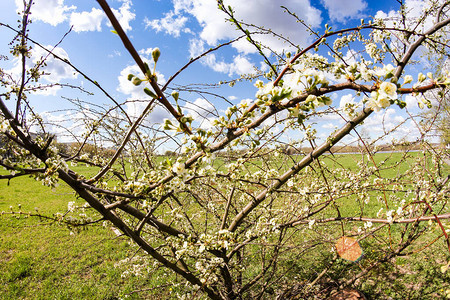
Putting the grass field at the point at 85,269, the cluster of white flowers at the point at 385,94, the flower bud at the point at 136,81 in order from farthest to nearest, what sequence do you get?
the grass field at the point at 85,269, the cluster of white flowers at the point at 385,94, the flower bud at the point at 136,81

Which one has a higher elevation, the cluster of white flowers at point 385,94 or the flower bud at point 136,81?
the flower bud at point 136,81

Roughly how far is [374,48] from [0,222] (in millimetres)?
13160

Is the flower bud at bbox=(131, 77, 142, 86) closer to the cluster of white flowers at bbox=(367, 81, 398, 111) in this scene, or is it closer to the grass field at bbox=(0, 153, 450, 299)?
the cluster of white flowers at bbox=(367, 81, 398, 111)

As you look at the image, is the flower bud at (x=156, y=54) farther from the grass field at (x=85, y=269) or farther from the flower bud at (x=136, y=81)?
the grass field at (x=85, y=269)

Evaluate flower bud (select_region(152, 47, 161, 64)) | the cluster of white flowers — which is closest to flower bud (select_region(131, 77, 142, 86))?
flower bud (select_region(152, 47, 161, 64))

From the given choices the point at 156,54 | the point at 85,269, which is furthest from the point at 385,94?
the point at 85,269

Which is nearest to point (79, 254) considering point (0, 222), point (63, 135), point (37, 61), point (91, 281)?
point (91, 281)

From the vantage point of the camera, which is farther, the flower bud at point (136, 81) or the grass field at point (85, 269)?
the grass field at point (85, 269)

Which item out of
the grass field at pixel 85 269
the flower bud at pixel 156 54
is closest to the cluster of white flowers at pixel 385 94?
the flower bud at pixel 156 54

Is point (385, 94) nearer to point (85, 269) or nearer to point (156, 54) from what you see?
point (156, 54)

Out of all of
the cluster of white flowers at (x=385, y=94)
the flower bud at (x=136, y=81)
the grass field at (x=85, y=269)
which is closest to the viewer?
the flower bud at (x=136, y=81)

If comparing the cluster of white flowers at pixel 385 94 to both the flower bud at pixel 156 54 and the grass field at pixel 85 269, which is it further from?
the grass field at pixel 85 269

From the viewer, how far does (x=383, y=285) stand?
4656 mm

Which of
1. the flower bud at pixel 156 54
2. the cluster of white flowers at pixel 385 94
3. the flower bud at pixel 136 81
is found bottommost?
the cluster of white flowers at pixel 385 94
